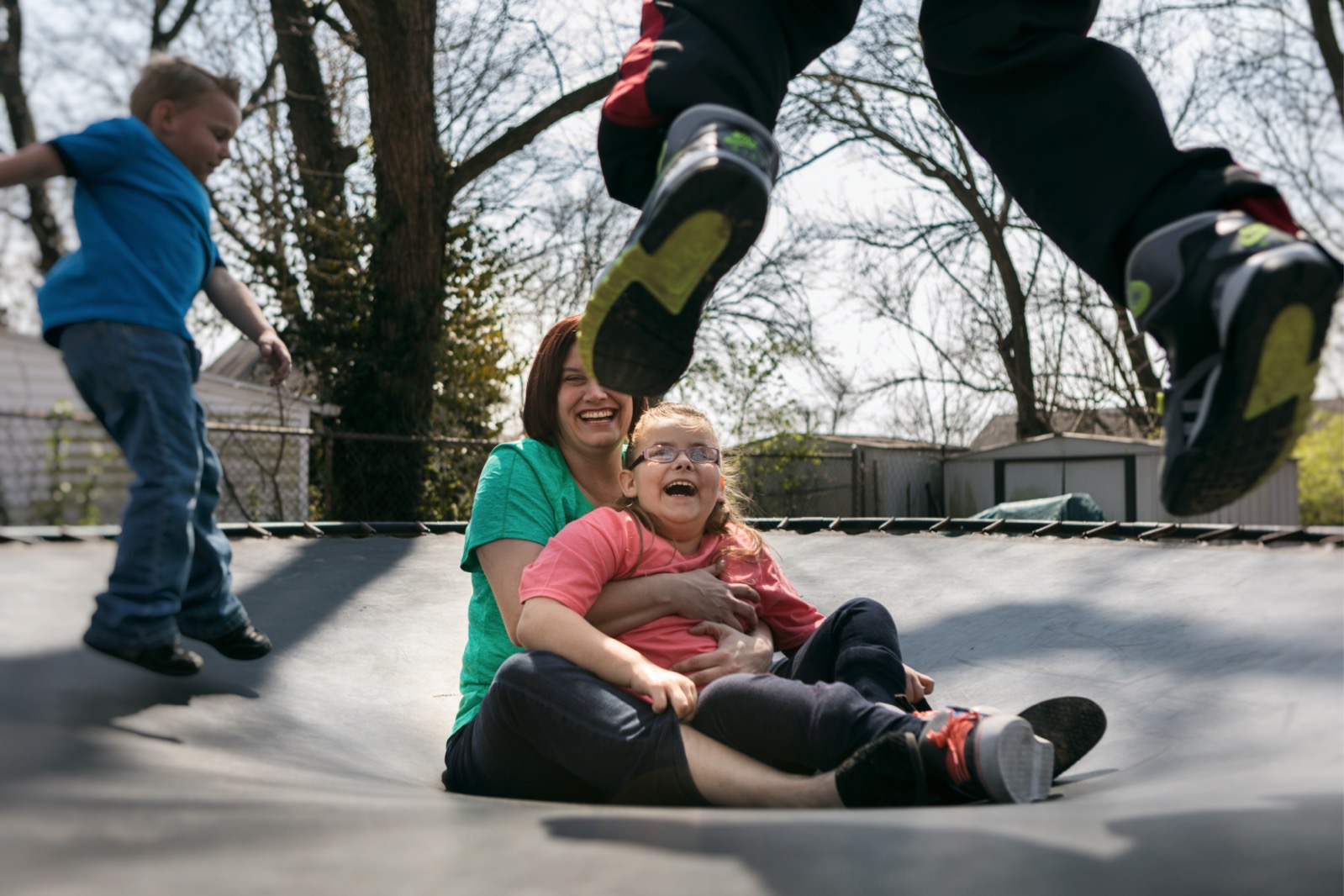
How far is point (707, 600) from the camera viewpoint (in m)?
1.27

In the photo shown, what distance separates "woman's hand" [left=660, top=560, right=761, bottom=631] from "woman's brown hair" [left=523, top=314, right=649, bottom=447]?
1.21ft

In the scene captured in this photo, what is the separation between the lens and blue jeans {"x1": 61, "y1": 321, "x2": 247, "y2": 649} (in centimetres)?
110

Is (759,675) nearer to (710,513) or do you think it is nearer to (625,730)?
(625,730)

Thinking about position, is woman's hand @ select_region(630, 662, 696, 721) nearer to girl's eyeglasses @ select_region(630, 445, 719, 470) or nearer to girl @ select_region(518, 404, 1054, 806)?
girl @ select_region(518, 404, 1054, 806)

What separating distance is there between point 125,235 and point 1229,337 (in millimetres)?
1113

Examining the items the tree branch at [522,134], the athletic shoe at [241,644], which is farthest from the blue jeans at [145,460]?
the tree branch at [522,134]

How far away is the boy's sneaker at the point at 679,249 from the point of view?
84 centimetres

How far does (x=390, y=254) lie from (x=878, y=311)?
5641 millimetres

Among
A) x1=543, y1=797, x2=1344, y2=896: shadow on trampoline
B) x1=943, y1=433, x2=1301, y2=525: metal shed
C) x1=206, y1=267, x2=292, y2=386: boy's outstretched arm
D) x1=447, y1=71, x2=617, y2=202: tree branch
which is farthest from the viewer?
x1=943, y1=433, x2=1301, y2=525: metal shed

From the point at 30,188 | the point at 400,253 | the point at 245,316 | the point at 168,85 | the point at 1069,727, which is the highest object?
the point at 30,188

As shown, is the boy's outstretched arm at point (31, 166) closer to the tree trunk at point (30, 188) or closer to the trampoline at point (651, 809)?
the trampoline at point (651, 809)

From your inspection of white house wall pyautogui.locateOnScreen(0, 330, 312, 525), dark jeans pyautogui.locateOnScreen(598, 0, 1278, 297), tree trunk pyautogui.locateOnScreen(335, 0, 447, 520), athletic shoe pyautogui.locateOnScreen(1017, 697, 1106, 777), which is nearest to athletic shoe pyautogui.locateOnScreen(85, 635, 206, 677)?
dark jeans pyautogui.locateOnScreen(598, 0, 1278, 297)

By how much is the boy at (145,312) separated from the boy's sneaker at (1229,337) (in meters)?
1.01

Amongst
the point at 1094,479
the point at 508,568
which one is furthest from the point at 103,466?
the point at 1094,479
